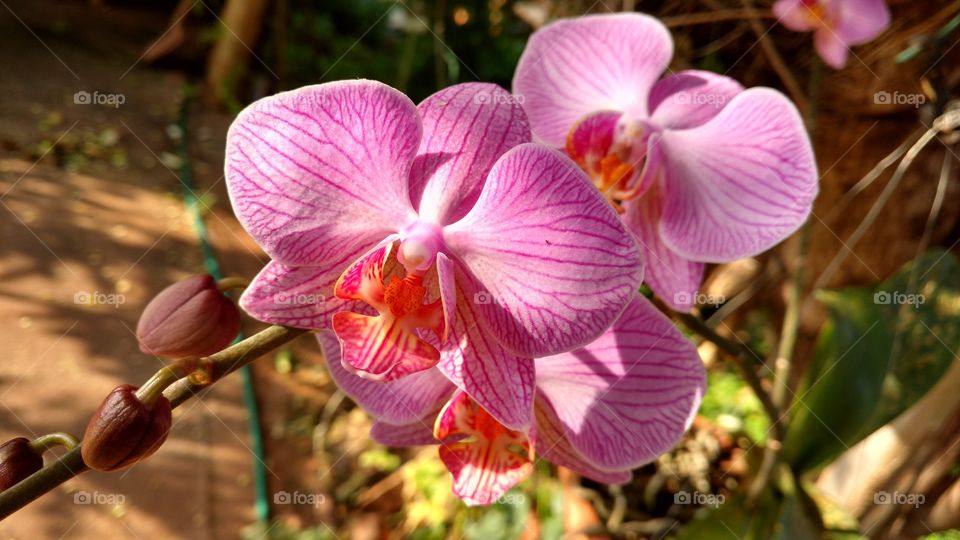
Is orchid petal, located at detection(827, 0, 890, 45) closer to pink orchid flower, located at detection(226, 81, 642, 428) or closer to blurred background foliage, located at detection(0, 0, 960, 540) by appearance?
blurred background foliage, located at detection(0, 0, 960, 540)

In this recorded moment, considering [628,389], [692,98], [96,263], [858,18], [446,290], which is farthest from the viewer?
[96,263]

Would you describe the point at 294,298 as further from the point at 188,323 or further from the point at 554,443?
the point at 554,443

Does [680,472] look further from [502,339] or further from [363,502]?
[502,339]

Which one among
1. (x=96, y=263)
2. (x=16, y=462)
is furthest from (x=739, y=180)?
(x=96, y=263)

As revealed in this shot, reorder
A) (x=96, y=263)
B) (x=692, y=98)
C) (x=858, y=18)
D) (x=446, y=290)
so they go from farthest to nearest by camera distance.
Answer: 1. (x=96, y=263)
2. (x=858, y=18)
3. (x=692, y=98)
4. (x=446, y=290)

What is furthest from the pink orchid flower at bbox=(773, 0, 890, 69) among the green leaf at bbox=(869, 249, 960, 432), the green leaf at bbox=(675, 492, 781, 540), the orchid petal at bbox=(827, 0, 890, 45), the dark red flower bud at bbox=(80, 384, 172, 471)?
the dark red flower bud at bbox=(80, 384, 172, 471)

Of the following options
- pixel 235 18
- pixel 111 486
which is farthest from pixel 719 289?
pixel 235 18
